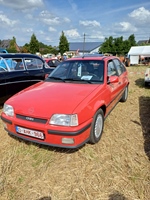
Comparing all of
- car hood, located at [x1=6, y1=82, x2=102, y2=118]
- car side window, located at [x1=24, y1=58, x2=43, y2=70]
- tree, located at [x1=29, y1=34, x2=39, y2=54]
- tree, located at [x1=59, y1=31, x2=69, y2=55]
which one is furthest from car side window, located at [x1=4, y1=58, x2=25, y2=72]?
tree, located at [x1=59, y1=31, x2=69, y2=55]

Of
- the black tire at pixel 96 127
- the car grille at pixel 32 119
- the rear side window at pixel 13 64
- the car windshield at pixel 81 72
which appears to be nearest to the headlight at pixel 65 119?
the car grille at pixel 32 119

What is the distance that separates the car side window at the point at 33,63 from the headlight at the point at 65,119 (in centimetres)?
370

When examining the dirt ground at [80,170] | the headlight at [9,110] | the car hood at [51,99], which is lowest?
the dirt ground at [80,170]

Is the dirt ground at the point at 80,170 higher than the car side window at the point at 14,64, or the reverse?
the car side window at the point at 14,64

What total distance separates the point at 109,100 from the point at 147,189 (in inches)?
73.2

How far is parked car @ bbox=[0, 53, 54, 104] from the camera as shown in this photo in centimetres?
486

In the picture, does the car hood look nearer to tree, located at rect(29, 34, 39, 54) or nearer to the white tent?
the white tent

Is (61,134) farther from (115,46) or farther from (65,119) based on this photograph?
(115,46)

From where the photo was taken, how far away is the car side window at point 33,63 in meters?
5.73

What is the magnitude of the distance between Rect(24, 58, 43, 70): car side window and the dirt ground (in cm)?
A: 292

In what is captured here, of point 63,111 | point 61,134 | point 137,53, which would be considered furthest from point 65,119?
point 137,53

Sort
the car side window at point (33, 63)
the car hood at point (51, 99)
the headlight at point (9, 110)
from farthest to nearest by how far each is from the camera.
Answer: the car side window at point (33, 63), the headlight at point (9, 110), the car hood at point (51, 99)

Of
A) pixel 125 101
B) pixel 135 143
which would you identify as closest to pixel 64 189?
pixel 135 143

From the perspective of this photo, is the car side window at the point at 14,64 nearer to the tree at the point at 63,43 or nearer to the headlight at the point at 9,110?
the headlight at the point at 9,110
